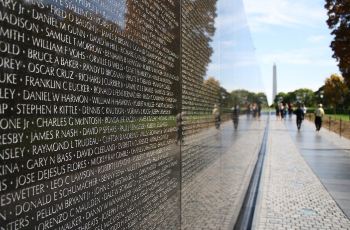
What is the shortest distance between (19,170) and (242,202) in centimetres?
671

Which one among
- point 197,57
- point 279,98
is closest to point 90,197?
point 197,57

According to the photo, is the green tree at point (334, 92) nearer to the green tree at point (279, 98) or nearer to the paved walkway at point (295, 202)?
the green tree at point (279, 98)

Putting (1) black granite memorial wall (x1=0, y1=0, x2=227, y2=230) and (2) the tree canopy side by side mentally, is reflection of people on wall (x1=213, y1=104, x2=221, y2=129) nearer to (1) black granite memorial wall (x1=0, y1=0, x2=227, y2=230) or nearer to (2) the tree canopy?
(1) black granite memorial wall (x1=0, y1=0, x2=227, y2=230)

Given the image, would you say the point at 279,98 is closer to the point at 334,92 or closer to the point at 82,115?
the point at 334,92

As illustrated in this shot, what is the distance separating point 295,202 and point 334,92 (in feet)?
311

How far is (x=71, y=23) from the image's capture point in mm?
1635

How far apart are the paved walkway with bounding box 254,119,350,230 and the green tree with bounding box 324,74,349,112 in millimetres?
87080

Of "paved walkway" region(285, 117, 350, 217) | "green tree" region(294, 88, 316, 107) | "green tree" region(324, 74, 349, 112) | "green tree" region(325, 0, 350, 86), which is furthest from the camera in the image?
"green tree" region(294, 88, 316, 107)

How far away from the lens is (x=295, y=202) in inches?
337

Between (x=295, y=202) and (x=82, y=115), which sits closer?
(x=82, y=115)

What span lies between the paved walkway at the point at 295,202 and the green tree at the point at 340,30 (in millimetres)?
16224

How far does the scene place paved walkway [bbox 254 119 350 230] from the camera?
699 centimetres

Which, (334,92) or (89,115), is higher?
(334,92)

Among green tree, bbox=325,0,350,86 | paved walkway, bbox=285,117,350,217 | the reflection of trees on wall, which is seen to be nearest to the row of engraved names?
the reflection of trees on wall
